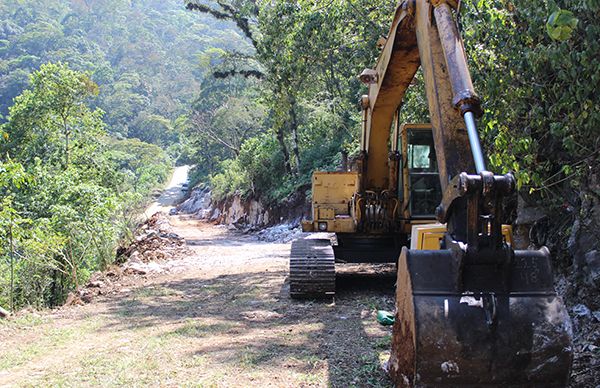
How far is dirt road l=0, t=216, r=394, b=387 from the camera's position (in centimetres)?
491

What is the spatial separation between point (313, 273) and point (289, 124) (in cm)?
2403

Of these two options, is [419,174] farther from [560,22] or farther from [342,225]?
[560,22]

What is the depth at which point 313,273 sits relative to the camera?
25.6 feet

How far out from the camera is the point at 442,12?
4395 mm

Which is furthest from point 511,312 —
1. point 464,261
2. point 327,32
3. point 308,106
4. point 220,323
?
point 308,106

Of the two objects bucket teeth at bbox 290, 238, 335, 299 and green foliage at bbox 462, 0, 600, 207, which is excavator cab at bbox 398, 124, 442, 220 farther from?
bucket teeth at bbox 290, 238, 335, 299

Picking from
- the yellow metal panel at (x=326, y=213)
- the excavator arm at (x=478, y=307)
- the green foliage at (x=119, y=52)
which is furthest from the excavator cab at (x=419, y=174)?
the green foliage at (x=119, y=52)

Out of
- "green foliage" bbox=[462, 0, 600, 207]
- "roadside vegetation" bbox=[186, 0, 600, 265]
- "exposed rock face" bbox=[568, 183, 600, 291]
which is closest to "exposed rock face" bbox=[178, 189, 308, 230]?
"roadside vegetation" bbox=[186, 0, 600, 265]

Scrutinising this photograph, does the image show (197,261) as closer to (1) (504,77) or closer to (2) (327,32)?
(2) (327,32)

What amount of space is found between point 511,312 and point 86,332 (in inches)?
221

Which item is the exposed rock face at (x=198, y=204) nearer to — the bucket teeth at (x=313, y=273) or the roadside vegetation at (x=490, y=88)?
the roadside vegetation at (x=490, y=88)

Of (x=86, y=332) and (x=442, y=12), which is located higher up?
(x=442, y=12)

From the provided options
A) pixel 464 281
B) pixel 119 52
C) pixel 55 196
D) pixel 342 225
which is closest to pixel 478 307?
pixel 464 281

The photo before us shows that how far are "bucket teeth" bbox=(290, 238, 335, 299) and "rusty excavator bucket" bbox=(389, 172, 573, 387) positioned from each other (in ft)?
14.5
